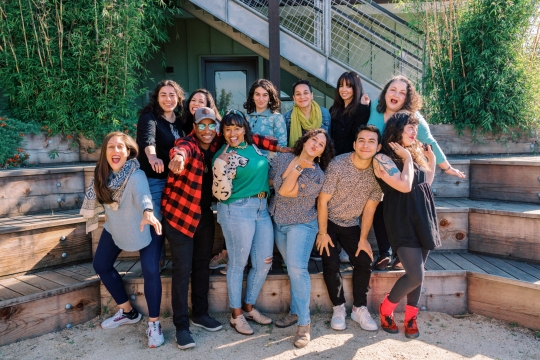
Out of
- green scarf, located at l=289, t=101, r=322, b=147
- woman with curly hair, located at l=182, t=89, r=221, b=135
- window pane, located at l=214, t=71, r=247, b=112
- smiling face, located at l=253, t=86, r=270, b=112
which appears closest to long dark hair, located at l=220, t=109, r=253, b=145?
woman with curly hair, located at l=182, t=89, r=221, b=135

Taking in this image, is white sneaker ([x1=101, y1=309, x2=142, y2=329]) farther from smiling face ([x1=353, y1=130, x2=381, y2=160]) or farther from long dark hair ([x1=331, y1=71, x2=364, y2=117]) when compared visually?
long dark hair ([x1=331, y1=71, x2=364, y2=117])

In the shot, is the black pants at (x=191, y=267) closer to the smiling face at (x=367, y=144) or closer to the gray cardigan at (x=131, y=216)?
the gray cardigan at (x=131, y=216)

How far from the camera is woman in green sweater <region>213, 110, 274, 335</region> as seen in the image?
8.21ft

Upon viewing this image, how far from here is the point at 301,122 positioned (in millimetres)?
2980

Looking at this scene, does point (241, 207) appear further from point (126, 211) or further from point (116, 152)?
point (116, 152)

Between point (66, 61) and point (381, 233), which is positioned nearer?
point (381, 233)

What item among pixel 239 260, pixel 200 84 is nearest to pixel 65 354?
pixel 239 260

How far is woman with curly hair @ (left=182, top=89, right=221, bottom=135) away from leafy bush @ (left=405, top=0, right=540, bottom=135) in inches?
102

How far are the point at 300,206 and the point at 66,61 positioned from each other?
2.83 m

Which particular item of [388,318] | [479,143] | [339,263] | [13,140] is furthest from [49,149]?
[479,143]

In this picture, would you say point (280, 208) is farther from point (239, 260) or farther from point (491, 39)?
point (491, 39)

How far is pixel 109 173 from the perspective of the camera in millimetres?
2475

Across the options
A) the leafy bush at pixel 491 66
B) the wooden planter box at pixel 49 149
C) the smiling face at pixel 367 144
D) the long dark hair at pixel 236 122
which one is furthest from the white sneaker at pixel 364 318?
the wooden planter box at pixel 49 149

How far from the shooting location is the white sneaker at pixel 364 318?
2623 millimetres
